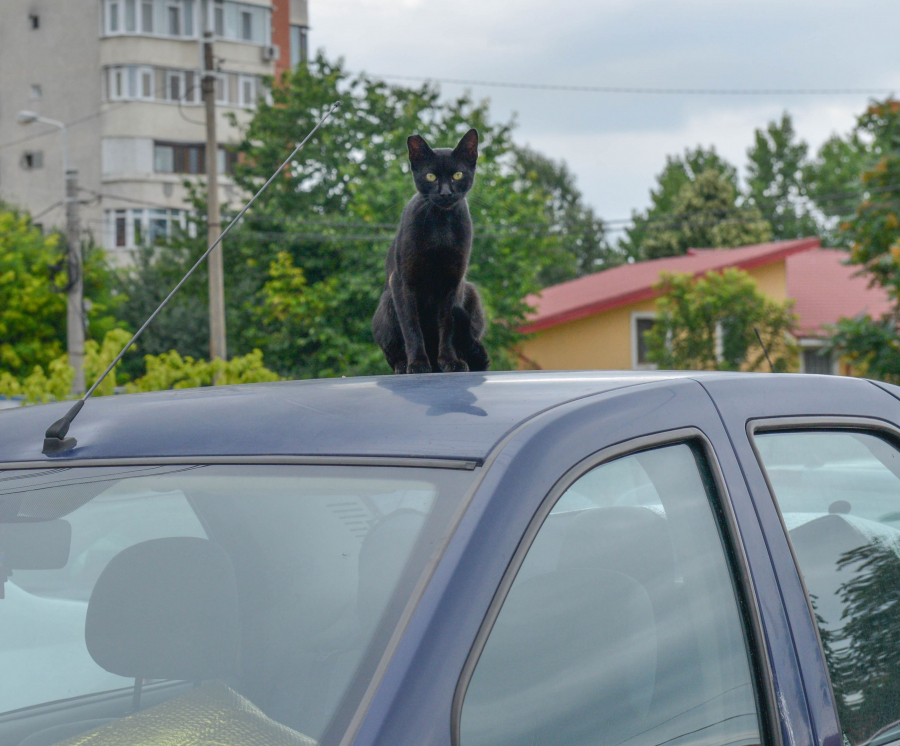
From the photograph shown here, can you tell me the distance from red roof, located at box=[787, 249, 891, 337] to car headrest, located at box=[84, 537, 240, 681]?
87.1ft

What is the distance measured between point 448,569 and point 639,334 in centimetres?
2863

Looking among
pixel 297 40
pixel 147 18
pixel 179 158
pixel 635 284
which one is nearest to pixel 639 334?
pixel 635 284

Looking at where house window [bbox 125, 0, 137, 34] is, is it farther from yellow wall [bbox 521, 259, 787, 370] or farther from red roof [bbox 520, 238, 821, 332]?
yellow wall [bbox 521, 259, 787, 370]

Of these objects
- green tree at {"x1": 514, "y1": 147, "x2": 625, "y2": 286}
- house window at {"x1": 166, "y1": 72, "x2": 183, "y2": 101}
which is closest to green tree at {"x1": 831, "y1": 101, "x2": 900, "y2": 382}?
house window at {"x1": 166, "y1": 72, "x2": 183, "y2": 101}

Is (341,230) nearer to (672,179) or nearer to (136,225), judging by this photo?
(136,225)

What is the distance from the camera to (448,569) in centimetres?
120

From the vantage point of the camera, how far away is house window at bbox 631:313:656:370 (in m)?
29.1

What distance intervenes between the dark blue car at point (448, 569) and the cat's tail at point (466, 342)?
3.74 feet

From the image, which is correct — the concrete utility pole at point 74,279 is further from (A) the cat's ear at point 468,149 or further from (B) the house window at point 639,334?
(A) the cat's ear at point 468,149

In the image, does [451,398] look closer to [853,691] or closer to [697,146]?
[853,691]

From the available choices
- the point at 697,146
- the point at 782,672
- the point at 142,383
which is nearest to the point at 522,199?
the point at 142,383

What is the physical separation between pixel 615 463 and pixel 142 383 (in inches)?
454

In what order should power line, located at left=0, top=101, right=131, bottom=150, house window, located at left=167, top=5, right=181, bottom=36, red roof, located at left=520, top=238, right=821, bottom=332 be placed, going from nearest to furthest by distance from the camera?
red roof, located at left=520, top=238, right=821, bottom=332, power line, located at left=0, top=101, right=131, bottom=150, house window, located at left=167, top=5, right=181, bottom=36

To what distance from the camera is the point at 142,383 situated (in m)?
12.3
